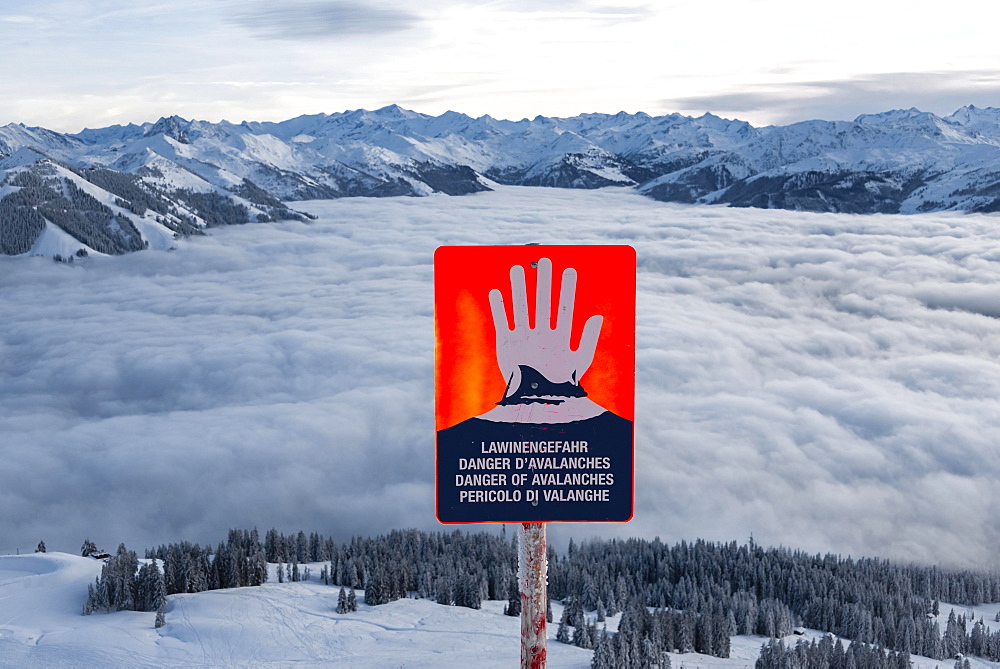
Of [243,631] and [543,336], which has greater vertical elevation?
[543,336]

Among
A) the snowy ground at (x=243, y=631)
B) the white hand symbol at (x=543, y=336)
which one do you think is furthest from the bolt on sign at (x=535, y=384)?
the snowy ground at (x=243, y=631)

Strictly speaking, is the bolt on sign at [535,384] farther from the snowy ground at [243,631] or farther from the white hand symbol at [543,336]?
the snowy ground at [243,631]

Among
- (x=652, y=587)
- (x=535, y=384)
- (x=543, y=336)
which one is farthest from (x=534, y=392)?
(x=652, y=587)

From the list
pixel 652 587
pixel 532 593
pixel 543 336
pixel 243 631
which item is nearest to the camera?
pixel 532 593

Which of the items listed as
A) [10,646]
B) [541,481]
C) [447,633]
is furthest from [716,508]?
[541,481]

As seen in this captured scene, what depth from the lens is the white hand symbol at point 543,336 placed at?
8164 mm

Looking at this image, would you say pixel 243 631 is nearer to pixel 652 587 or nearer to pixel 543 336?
pixel 543 336

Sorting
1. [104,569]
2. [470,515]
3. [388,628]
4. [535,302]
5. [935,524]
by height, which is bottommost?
[935,524]

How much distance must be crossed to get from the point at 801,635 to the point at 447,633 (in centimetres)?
4445

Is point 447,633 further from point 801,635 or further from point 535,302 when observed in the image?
point 535,302

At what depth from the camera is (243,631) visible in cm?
5138

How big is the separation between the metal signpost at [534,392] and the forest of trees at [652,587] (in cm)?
4351

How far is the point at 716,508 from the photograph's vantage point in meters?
Answer: 179

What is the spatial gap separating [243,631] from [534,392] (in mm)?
49670
